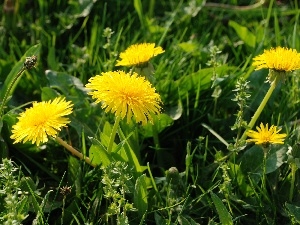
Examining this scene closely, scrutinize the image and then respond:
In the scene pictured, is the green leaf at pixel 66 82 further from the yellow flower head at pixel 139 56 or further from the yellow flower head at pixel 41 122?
the yellow flower head at pixel 41 122

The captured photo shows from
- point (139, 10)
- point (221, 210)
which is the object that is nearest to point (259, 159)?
point (221, 210)

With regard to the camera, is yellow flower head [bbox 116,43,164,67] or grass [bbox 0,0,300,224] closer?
grass [bbox 0,0,300,224]

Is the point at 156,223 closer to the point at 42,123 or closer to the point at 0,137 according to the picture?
the point at 42,123

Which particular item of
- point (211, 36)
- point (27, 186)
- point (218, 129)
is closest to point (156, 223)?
point (27, 186)

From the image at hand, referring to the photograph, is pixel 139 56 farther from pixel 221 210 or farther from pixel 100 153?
pixel 221 210

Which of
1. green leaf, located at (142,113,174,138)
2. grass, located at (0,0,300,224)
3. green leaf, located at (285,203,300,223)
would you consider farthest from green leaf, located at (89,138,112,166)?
green leaf, located at (285,203,300,223)

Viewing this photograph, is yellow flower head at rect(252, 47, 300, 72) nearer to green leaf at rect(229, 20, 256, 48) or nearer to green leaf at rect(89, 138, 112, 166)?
green leaf at rect(89, 138, 112, 166)
